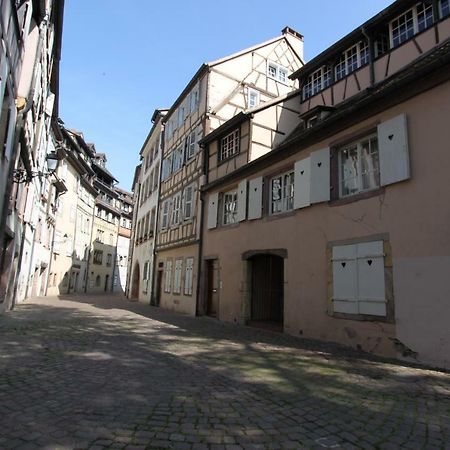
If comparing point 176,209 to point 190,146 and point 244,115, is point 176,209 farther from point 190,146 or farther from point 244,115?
point 244,115

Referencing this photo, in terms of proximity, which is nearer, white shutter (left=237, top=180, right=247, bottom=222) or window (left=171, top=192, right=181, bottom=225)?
white shutter (left=237, top=180, right=247, bottom=222)

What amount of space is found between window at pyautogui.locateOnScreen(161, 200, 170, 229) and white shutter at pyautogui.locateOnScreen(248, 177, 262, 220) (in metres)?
8.64

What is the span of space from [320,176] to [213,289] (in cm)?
686

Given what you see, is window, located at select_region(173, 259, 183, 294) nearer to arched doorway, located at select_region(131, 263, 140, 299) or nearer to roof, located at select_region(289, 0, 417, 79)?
roof, located at select_region(289, 0, 417, 79)

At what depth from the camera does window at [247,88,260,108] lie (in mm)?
16938

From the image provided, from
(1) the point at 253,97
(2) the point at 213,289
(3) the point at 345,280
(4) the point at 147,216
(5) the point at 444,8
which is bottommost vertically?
(2) the point at 213,289

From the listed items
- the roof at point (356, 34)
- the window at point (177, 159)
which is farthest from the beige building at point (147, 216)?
the roof at point (356, 34)

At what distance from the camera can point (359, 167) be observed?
27.5 feet

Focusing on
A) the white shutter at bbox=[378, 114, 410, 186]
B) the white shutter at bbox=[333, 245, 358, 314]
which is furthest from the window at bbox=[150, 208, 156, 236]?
the white shutter at bbox=[378, 114, 410, 186]

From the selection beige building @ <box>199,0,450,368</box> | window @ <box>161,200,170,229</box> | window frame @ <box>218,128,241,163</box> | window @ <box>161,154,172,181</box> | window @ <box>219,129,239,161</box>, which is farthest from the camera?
window @ <box>161,154,172,181</box>

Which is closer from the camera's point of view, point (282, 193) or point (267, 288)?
point (282, 193)

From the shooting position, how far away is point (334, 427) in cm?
358

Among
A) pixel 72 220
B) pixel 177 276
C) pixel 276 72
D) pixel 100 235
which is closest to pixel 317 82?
pixel 276 72

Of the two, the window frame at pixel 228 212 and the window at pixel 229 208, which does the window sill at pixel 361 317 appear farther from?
the window at pixel 229 208
